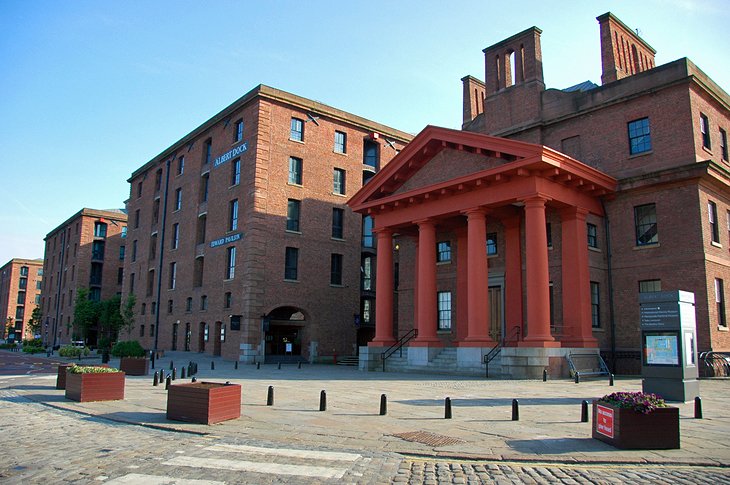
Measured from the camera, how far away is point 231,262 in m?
38.5

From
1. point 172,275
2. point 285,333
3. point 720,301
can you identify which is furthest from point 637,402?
point 172,275

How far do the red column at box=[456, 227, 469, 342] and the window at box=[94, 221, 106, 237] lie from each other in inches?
2277

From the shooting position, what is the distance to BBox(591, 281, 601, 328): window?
1016 inches

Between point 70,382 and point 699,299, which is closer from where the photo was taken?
point 70,382

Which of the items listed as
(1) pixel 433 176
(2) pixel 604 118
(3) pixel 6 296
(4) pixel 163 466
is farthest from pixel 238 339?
(3) pixel 6 296

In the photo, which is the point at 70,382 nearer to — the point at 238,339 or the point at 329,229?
the point at 238,339

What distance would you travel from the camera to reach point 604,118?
1086 inches

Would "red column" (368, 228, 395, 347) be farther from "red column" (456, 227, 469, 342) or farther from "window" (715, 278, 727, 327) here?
"window" (715, 278, 727, 327)

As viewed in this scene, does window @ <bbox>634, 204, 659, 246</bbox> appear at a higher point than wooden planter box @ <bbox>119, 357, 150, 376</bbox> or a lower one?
higher

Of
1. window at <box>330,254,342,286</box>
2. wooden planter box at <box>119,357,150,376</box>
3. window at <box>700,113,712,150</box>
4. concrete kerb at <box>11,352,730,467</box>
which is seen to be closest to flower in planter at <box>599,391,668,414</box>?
concrete kerb at <box>11,352,730,467</box>

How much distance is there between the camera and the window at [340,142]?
41750 mm

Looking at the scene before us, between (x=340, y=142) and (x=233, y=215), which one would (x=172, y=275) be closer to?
(x=233, y=215)

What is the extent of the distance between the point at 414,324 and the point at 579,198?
37.2ft

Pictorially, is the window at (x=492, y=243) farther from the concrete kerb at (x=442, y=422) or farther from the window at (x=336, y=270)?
the window at (x=336, y=270)
